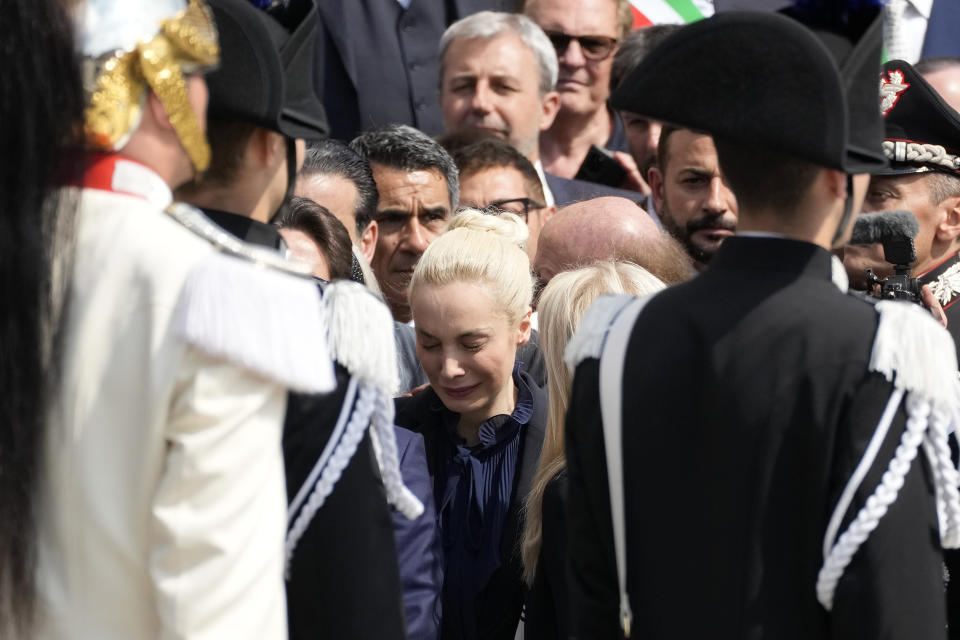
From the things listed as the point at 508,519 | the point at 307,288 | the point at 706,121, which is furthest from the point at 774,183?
the point at 508,519

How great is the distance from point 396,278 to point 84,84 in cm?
347

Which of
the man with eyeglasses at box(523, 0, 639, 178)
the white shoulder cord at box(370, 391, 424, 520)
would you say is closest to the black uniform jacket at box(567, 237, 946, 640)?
the white shoulder cord at box(370, 391, 424, 520)

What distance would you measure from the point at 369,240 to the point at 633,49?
61.7 inches

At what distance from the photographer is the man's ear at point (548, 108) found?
624 centimetres

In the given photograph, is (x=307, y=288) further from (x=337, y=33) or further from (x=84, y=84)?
(x=337, y=33)

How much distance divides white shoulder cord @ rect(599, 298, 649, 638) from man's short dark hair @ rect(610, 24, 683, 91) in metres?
3.50

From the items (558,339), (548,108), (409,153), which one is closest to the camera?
(558,339)

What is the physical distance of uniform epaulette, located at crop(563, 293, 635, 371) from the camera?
2.55 meters

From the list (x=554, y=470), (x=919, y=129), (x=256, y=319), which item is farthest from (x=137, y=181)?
(x=919, y=129)

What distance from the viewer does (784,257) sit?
2.38 m

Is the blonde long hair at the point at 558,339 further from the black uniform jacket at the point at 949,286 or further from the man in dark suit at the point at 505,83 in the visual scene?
the man in dark suit at the point at 505,83

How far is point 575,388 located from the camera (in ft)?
8.52

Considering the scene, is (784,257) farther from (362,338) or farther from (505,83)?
(505,83)

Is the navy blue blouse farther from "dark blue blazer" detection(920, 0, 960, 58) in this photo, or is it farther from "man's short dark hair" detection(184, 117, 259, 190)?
"dark blue blazer" detection(920, 0, 960, 58)
